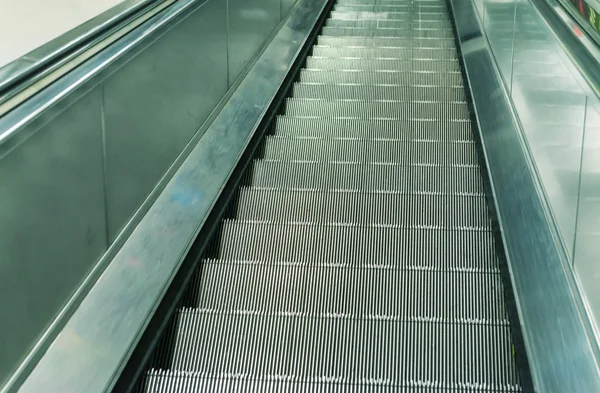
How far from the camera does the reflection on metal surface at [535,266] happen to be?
2.27 m

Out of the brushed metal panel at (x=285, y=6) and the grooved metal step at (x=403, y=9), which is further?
the grooved metal step at (x=403, y=9)

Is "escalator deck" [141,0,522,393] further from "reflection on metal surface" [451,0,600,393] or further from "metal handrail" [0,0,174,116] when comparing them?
"metal handrail" [0,0,174,116]

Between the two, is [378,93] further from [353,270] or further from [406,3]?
[406,3]

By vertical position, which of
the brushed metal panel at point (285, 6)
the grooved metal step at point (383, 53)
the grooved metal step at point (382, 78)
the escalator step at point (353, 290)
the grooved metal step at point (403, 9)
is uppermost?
the brushed metal panel at point (285, 6)

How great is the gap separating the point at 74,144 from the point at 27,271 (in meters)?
0.53

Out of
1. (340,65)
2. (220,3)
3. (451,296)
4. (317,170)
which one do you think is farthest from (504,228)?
(340,65)

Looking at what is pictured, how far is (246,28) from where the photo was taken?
5656 millimetres

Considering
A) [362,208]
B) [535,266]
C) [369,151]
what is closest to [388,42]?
[369,151]

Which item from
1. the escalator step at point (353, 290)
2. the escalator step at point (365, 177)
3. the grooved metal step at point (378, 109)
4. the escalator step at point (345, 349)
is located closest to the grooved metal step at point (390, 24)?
the grooved metal step at point (378, 109)

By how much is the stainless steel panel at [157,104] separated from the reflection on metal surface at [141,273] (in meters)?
0.11

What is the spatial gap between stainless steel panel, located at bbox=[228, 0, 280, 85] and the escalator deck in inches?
19.2

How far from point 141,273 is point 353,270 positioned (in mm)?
911

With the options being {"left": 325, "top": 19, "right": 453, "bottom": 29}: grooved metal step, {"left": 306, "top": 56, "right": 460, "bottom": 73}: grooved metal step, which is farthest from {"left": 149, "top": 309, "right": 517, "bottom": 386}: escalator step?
{"left": 325, "top": 19, "right": 453, "bottom": 29}: grooved metal step

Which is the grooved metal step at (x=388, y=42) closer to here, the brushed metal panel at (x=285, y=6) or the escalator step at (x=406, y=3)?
the brushed metal panel at (x=285, y=6)
